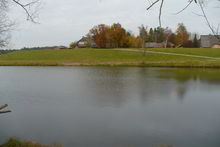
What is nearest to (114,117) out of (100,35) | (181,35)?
(100,35)

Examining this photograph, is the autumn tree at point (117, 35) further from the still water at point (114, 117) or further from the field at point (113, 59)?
the still water at point (114, 117)

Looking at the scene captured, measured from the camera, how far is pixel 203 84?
18.0 metres

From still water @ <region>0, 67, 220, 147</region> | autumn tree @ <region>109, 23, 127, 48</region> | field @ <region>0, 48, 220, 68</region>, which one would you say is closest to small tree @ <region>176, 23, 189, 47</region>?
autumn tree @ <region>109, 23, 127, 48</region>

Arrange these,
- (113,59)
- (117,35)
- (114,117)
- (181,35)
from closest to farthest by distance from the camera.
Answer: (114,117) → (113,59) → (117,35) → (181,35)

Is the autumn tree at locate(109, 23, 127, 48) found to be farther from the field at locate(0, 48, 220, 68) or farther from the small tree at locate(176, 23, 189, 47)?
the small tree at locate(176, 23, 189, 47)

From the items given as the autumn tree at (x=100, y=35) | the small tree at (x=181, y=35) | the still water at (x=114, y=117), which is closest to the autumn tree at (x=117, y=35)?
the autumn tree at (x=100, y=35)

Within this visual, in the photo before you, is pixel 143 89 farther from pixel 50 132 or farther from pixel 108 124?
pixel 50 132

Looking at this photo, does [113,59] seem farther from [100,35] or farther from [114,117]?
[114,117]

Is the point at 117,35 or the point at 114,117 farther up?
the point at 117,35

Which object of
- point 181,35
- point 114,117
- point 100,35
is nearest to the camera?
point 114,117

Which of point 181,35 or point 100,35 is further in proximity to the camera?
point 181,35

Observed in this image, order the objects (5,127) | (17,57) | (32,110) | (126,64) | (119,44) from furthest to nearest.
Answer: (119,44)
(17,57)
(126,64)
(32,110)
(5,127)

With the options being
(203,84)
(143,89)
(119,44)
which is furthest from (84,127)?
(119,44)

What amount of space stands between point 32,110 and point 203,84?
1225 centimetres
